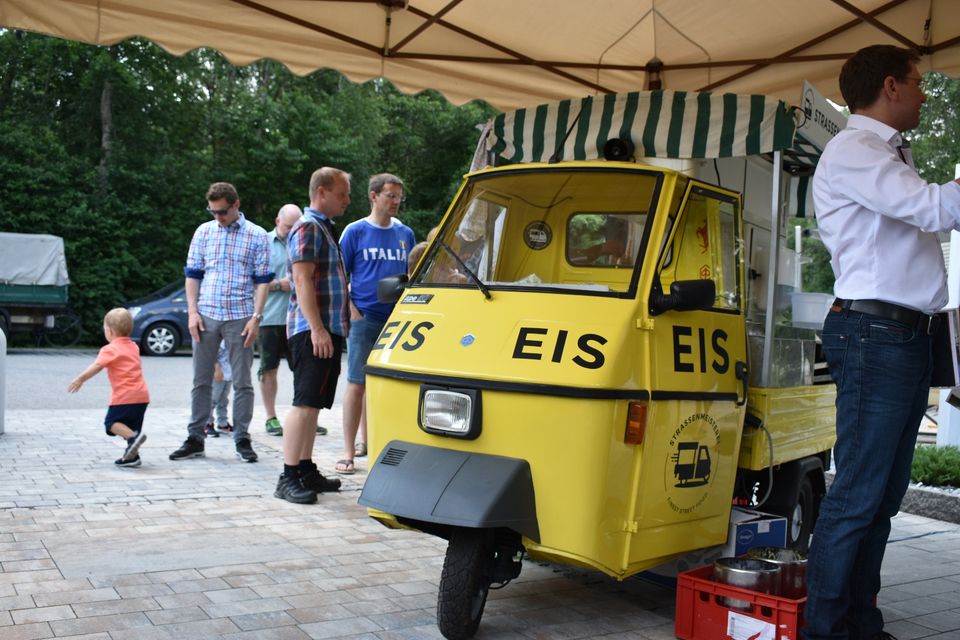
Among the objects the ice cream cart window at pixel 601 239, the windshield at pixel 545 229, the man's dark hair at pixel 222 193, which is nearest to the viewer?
the windshield at pixel 545 229

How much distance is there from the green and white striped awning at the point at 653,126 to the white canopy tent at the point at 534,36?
1.65 meters

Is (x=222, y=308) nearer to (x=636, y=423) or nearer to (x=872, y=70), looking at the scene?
(x=636, y=423)

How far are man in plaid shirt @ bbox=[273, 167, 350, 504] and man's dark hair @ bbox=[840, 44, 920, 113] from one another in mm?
3512

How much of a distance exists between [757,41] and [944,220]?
14.2ft

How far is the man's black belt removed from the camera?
3.53 m

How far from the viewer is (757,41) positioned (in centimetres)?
721

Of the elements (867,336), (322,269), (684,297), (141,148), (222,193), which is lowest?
(867,336)

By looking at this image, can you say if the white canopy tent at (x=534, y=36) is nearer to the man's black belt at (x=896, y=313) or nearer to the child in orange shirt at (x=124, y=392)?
the child in orange shirt at (x=124, y=392)

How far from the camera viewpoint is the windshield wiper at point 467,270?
4.18 metres

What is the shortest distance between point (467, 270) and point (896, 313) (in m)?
1.88

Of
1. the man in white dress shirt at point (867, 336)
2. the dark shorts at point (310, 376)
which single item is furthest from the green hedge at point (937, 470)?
the dark shorts at point (310, 376)

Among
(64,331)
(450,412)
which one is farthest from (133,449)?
(64,331)

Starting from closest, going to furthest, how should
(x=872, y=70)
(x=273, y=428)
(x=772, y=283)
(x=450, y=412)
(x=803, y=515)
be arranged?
(x=872, y=70)
(x=450, y=412)
(x=772, y=283)
(x=803, y=515)
(x=273, y=428)

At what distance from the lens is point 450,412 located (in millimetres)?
3914
